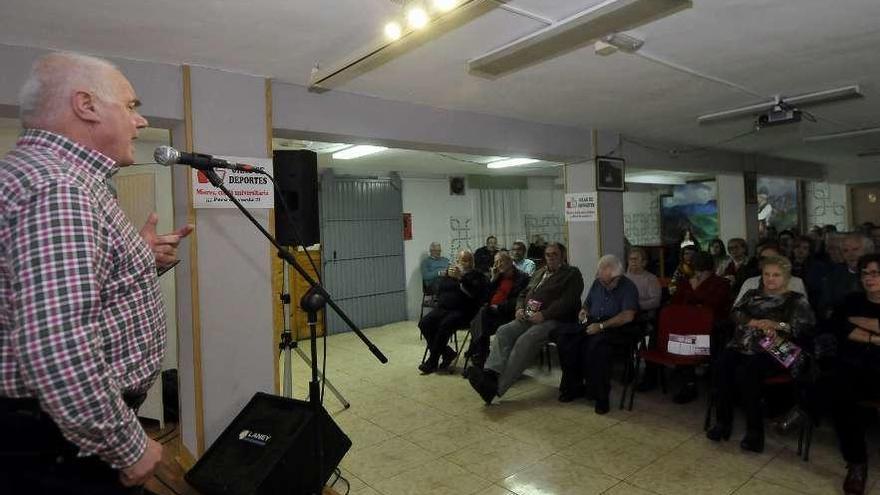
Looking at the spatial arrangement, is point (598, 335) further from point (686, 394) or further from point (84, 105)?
point (84, 105)

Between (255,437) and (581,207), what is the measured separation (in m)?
4.07

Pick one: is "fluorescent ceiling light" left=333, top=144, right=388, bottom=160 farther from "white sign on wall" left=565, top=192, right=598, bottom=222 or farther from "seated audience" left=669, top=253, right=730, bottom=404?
"seated audience" left=669, top=253, right=730, bottom=404

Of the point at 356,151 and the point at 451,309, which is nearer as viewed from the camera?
the point at 451,309

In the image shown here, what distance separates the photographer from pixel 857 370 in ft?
8.95

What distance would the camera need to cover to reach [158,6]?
211cm

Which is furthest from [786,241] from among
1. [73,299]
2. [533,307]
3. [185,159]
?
[73,299]

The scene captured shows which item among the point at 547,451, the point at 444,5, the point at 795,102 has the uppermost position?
the point at 795,102

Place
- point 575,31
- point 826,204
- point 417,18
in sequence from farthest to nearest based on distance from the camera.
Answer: point 826,204, point 575,31, point 417,18

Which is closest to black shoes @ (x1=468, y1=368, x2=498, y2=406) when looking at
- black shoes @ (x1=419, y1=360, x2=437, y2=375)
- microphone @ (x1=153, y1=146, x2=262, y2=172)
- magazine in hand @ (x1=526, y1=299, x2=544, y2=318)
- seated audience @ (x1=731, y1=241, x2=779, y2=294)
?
magazine in hand @ (x1=526, y1=299, x2=544, y2=318)

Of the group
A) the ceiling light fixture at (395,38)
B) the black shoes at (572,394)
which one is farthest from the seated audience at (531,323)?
the ceiling light fixture at (395,38)

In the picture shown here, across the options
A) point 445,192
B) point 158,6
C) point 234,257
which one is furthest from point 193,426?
point 445,192

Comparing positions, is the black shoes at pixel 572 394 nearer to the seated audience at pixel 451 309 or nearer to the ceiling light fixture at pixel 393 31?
the seated audience at pixel 451 309

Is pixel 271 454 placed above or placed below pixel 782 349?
below

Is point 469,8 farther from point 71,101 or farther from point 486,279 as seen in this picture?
point 486,279
